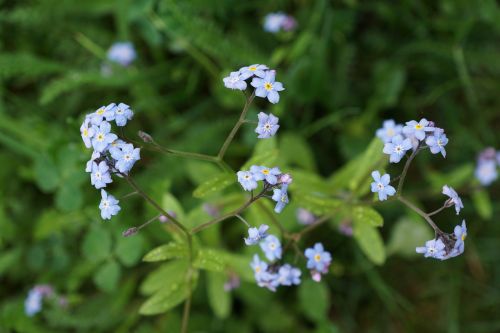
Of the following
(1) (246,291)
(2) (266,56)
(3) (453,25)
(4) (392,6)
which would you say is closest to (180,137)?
(2) (266,56)

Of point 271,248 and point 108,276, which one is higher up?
point 108,276

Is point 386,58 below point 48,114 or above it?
below

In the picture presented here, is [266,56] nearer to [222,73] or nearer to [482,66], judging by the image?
[222,73]

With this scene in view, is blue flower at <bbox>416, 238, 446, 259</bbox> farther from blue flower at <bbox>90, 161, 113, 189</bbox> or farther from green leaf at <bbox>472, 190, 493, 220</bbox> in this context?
green leaf at <bbox>472, 190, 493, 220</bbox>

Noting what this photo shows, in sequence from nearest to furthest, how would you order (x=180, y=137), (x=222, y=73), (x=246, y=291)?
(x=246, y=291) → (x=222, y=73) → (x=180, y=137)

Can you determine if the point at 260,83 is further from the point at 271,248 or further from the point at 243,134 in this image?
the point at 243,134

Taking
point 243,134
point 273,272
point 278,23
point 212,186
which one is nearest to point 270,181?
point 212,186
